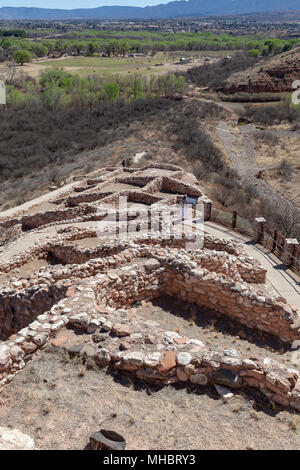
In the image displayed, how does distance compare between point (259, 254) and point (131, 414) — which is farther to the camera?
point (259, 254)

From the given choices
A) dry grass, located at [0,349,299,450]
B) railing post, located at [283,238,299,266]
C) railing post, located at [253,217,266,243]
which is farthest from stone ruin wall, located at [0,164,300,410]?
railing post, located at [253,217,266,243]

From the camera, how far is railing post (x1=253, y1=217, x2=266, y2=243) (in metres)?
14.0

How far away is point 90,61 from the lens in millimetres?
104750

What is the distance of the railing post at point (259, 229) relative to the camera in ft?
45.8

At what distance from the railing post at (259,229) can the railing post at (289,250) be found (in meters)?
1.72

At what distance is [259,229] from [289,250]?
1.99m

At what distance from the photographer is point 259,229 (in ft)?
46.2

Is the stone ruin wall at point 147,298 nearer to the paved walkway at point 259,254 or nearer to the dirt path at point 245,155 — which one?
the paved walkway at point 259,254

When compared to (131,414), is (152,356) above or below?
above

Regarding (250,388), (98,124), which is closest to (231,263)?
(250,388)

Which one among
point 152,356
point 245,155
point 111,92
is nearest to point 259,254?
point 152,356

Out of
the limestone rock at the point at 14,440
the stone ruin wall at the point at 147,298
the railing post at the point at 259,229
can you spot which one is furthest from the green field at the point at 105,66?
the limestone rock at the point at 14,440

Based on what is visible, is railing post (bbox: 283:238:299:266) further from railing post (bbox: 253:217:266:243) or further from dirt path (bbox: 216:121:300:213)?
dirt path (bbox: 216:121:300:213)

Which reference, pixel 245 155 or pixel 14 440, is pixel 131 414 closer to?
pixel 14 440
